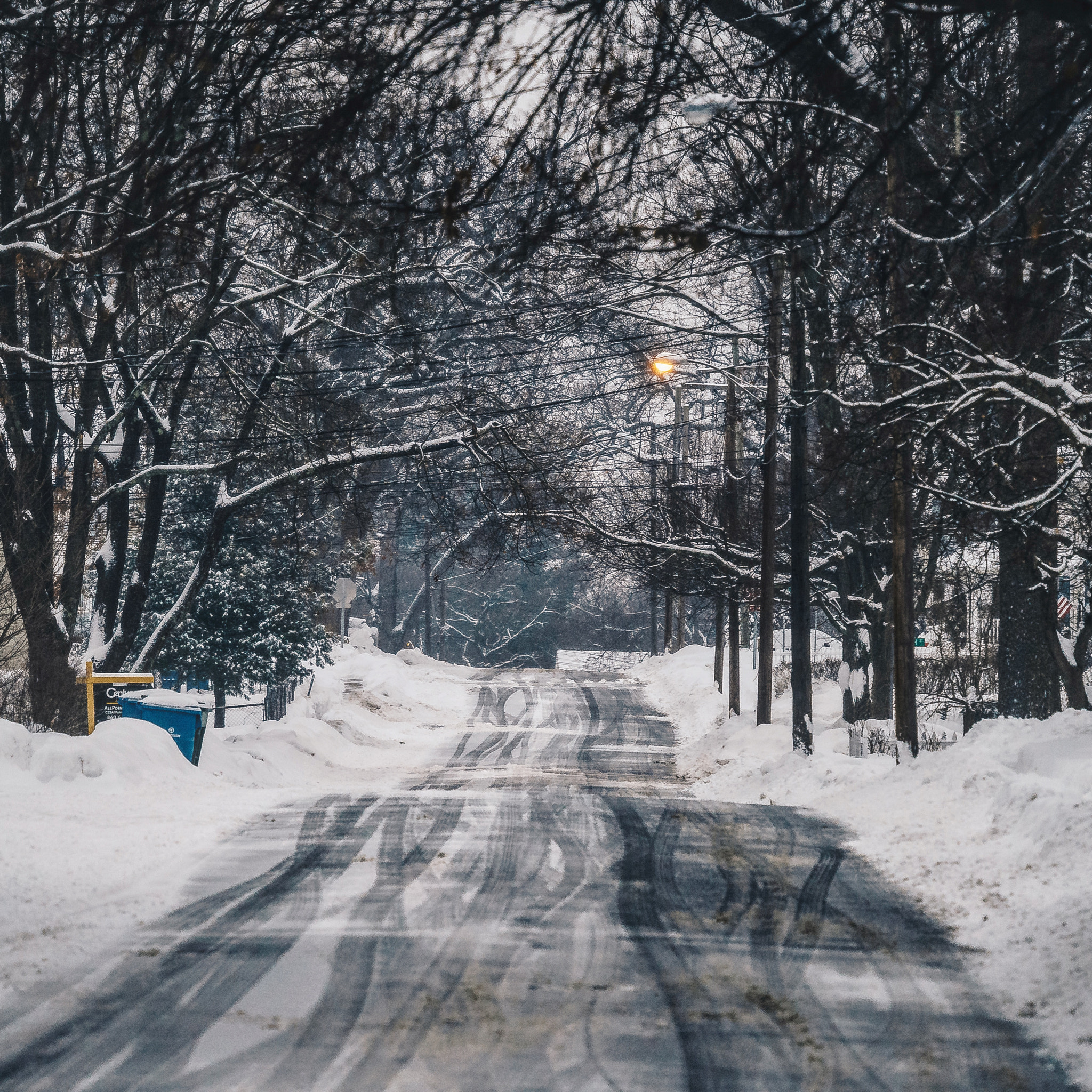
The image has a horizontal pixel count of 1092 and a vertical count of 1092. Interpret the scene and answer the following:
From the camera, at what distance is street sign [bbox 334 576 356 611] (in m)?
34.9

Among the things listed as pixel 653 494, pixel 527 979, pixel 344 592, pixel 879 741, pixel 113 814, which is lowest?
pixel 527 979

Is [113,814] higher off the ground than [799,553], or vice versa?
[799,553]

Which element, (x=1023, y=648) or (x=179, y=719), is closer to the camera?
(x=179, y=719)

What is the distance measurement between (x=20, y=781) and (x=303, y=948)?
543 cm

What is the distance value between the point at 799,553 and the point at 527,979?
13.0m

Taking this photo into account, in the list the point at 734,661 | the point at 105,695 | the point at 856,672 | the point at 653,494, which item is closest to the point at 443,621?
the point at 734,661

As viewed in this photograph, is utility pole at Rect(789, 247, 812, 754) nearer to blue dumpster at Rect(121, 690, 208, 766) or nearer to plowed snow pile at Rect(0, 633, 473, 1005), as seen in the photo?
plowed snow pile at Rect(0, 633, 473, 1005)

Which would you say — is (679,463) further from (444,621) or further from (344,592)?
(444,621)

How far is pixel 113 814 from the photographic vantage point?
992cm

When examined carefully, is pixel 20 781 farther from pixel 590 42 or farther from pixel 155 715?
pixel 590 42

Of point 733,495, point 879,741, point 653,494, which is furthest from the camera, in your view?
point 653,494

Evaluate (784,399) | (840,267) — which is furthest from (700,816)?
(784,399)

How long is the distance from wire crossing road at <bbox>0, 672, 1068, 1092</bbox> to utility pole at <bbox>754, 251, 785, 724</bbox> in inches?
443

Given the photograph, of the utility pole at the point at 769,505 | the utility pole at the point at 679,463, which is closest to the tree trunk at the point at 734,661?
the utility pole at the point at 679,463
